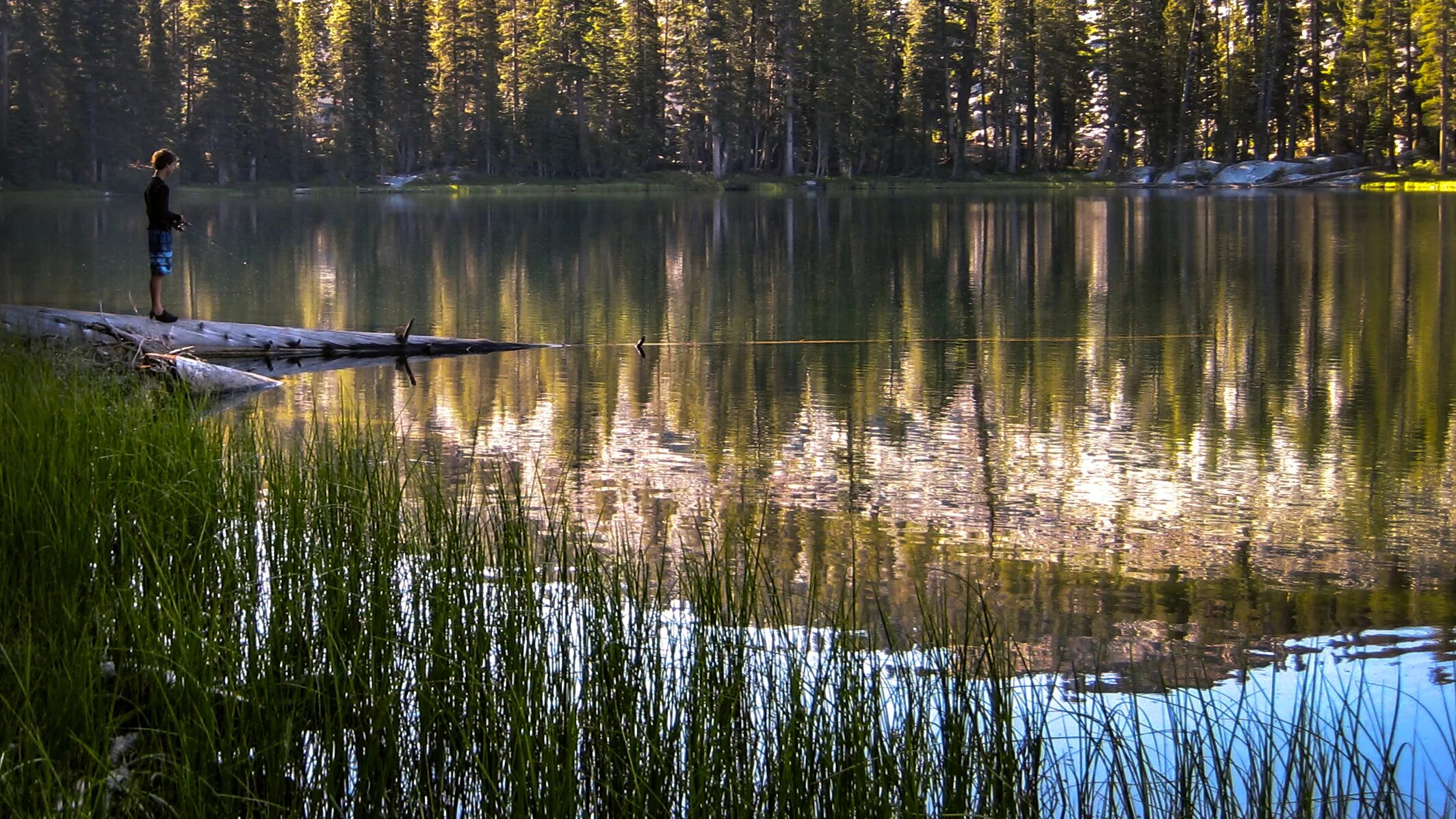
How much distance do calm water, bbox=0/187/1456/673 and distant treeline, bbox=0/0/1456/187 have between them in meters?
44.4

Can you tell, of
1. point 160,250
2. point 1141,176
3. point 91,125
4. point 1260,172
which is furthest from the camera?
point 1141,176

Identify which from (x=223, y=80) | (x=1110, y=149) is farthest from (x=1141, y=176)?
(x=223, y=80)

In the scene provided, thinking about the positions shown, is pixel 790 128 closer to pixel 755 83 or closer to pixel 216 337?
pixel 755 83

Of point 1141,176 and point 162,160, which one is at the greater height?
point 1141,176

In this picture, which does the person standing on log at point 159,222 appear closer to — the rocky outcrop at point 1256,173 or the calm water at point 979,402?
the calm water at point 979,402

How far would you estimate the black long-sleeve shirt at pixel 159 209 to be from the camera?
44.7 feet

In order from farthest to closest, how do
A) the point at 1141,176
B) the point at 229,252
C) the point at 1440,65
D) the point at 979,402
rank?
the point at 1141,176 < the point at 1440,65 < the point at 229,252 < the point at 979,402

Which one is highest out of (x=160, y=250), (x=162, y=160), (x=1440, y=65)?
(x=1440, y=65)

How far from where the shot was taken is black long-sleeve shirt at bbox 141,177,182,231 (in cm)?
1362

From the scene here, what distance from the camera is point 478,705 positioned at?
4281 mm

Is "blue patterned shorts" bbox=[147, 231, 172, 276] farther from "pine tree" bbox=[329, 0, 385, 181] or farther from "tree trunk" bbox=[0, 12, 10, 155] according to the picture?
"pine tree" bbox=[329, 0, 385, 181]

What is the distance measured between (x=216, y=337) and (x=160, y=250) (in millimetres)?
1031

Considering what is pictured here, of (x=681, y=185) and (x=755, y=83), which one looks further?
(x=755, y=83)

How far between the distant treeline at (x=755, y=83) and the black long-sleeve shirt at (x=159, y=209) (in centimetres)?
5834
